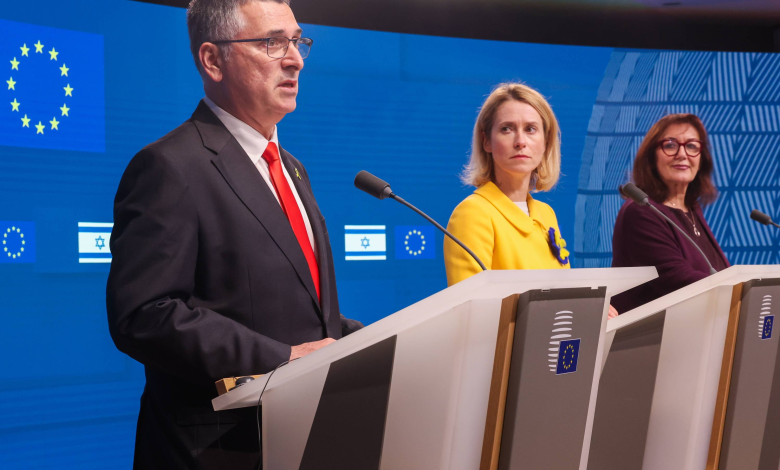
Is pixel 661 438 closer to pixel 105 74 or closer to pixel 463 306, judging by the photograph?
pixel 463 306

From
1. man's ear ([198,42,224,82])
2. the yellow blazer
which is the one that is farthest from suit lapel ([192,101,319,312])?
the yellow blazer

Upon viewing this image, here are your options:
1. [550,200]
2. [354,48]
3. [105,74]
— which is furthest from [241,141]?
[550,200]

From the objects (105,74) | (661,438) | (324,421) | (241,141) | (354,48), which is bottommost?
(661,438)

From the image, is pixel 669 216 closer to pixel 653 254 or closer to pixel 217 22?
pixel 653 254

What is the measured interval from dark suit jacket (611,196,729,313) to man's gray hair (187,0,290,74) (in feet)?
5.51

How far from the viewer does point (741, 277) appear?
67.2 inches

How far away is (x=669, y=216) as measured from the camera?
9.00 feet

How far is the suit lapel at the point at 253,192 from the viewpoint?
4.63ft

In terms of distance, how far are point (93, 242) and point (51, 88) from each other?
711 mm

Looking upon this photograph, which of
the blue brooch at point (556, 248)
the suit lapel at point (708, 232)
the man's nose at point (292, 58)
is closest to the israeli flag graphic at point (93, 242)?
the man's nose at point (292, 58)

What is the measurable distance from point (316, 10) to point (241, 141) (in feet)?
8.24

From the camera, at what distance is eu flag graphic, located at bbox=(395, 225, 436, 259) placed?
3.85 metres

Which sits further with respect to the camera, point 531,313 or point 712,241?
point 712,241

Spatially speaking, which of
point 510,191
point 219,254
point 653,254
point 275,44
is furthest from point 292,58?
point 653,254
